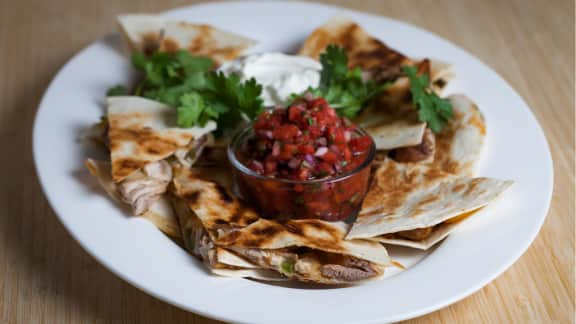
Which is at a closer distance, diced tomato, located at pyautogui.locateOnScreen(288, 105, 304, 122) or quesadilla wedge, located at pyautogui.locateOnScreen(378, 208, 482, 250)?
quesadilla wedge, located at pyautogui.locateOnScreen(378, 208, 482, 250)

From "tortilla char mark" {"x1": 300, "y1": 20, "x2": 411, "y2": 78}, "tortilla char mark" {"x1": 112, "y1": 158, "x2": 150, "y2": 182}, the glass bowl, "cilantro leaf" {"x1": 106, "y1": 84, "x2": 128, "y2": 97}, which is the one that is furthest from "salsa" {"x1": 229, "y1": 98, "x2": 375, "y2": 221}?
"cilantro leaf" {"x1": 106, "y1": 84, "x2": 128, "y2": 97}

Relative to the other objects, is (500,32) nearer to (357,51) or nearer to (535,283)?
(357,51)

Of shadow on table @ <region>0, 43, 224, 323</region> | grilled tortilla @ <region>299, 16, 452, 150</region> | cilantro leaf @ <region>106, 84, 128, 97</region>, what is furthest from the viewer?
cilantro leaf @ <region>106, 84, 128, 97</region>

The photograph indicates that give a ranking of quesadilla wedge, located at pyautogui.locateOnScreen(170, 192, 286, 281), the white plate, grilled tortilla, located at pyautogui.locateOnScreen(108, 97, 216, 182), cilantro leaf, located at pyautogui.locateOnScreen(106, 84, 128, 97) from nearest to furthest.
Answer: the white plate
quesadilla wedge, located at pyautogui.locateOnScreen(170, 192, 286, 281)
grilled tortilla, located at pyautogui.locateOnScreen(108, 97, 216, 182)
cilantro leaf, located at pyautogui.locateOnScreen(106, 84, 128, 97)

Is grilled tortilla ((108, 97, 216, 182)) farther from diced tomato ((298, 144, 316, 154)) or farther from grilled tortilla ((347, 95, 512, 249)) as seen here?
grilled tortilla ((347, 95, 512, 249))

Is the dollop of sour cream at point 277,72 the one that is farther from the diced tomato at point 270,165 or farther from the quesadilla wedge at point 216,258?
the quesadilla wedge at point 216,258

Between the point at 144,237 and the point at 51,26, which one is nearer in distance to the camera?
the point at 144,237

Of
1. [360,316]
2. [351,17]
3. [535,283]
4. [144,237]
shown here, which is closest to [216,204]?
[144,237]
